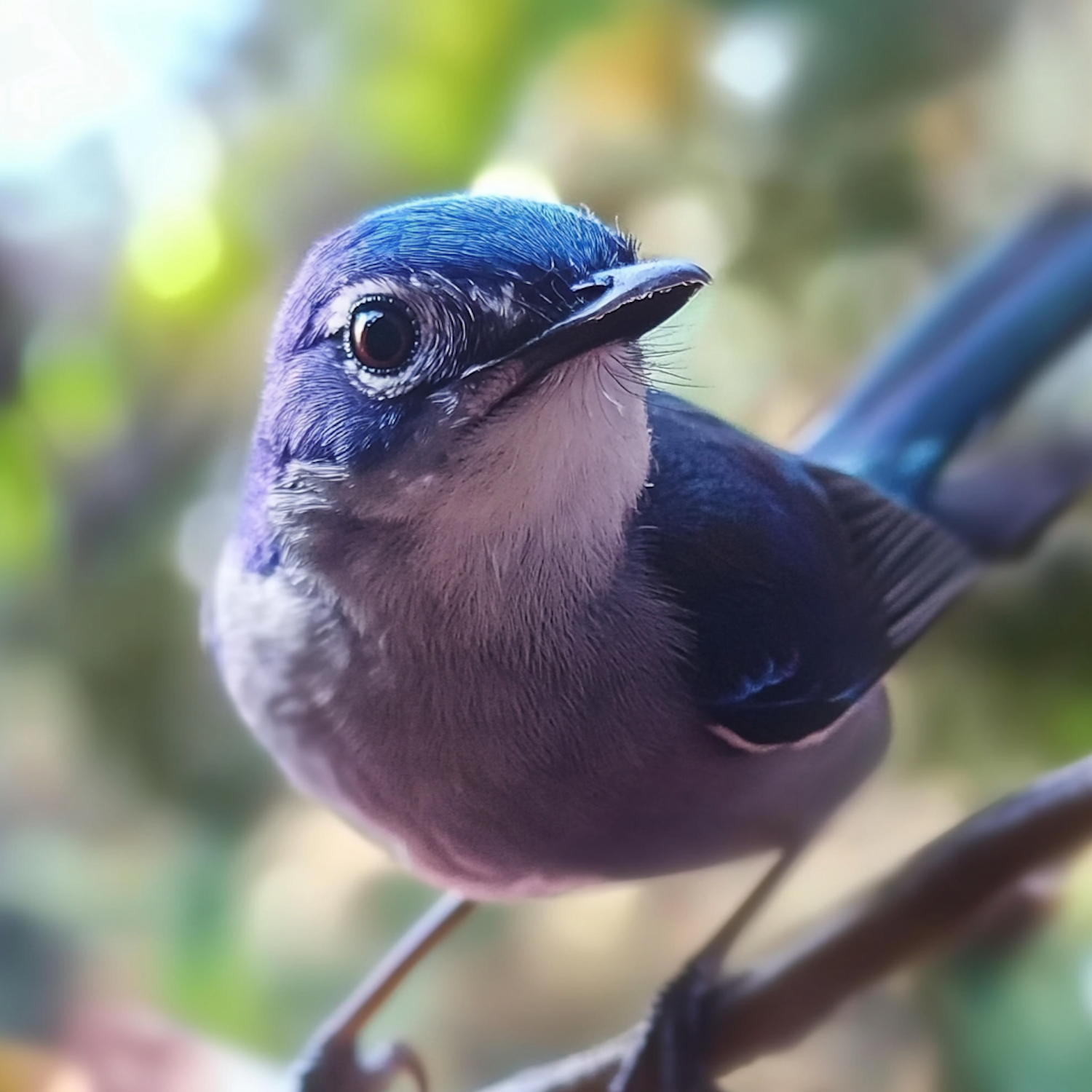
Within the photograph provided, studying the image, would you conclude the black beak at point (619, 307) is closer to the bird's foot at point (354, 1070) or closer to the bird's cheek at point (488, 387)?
the bird's cheek at point (488, 387)

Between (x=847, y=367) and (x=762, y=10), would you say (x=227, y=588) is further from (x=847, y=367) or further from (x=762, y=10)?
(x=762, y=10)

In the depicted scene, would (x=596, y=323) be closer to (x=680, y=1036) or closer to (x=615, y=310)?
(x=615, y=310)

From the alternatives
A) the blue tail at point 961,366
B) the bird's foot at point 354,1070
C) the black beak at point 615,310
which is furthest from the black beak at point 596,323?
the bird's foot at point 354,1070

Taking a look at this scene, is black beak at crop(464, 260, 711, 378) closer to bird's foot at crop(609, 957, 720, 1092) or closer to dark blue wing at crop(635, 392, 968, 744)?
dark blue wing at crop(635, 392, 968, 744)

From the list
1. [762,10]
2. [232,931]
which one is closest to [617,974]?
[232,931]

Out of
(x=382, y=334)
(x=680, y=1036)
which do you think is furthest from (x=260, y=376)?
(x=680, y=1036)

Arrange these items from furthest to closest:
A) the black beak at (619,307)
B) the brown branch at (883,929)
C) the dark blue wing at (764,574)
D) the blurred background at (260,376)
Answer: the blurred background at (260,376), the brown branch at (883,929), the dark blue wing at (764,574), the black beak at (619,307)

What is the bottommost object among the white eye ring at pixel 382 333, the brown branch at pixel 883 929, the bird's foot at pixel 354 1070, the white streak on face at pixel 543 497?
the brown branch at pixel 883 929
